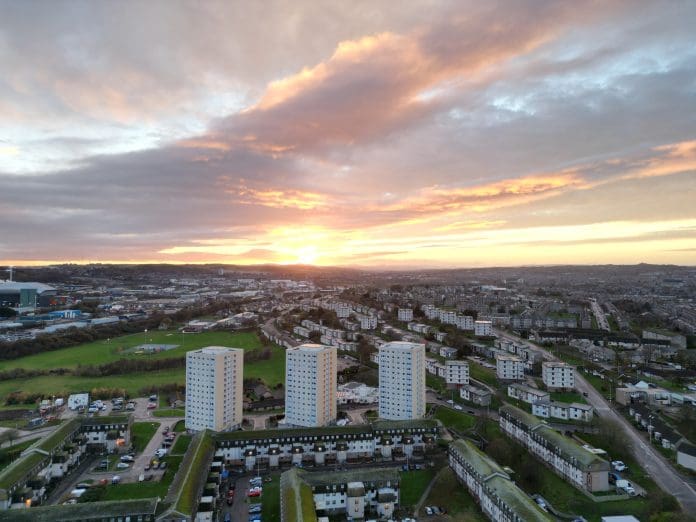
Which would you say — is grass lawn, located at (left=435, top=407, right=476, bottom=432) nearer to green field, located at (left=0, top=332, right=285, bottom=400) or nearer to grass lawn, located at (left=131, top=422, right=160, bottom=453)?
green field, located at (left=0, top=332, right=285, bottom=400)

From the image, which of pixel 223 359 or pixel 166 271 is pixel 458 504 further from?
pixel 166 271

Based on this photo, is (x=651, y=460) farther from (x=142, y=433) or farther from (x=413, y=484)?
(x=142, y=433)

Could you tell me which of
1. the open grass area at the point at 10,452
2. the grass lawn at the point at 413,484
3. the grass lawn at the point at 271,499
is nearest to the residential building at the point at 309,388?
the grass lawn at the point at 271,499

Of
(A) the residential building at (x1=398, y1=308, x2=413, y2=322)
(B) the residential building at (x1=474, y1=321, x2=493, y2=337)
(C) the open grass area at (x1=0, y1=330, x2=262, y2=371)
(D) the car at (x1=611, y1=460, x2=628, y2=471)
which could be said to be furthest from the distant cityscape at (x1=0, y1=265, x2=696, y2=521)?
(A) the residential building at (x1=398, y1=308, x2=413, y2=322)

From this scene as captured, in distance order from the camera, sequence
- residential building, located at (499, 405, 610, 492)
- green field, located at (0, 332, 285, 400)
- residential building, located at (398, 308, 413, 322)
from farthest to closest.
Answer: residential building, located at (398, 308, 413, 322), green field, located at (0, 332, 285, 400), residential building, located at (499, 405, 610, 492)

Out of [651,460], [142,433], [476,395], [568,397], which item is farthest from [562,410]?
[142,433]
